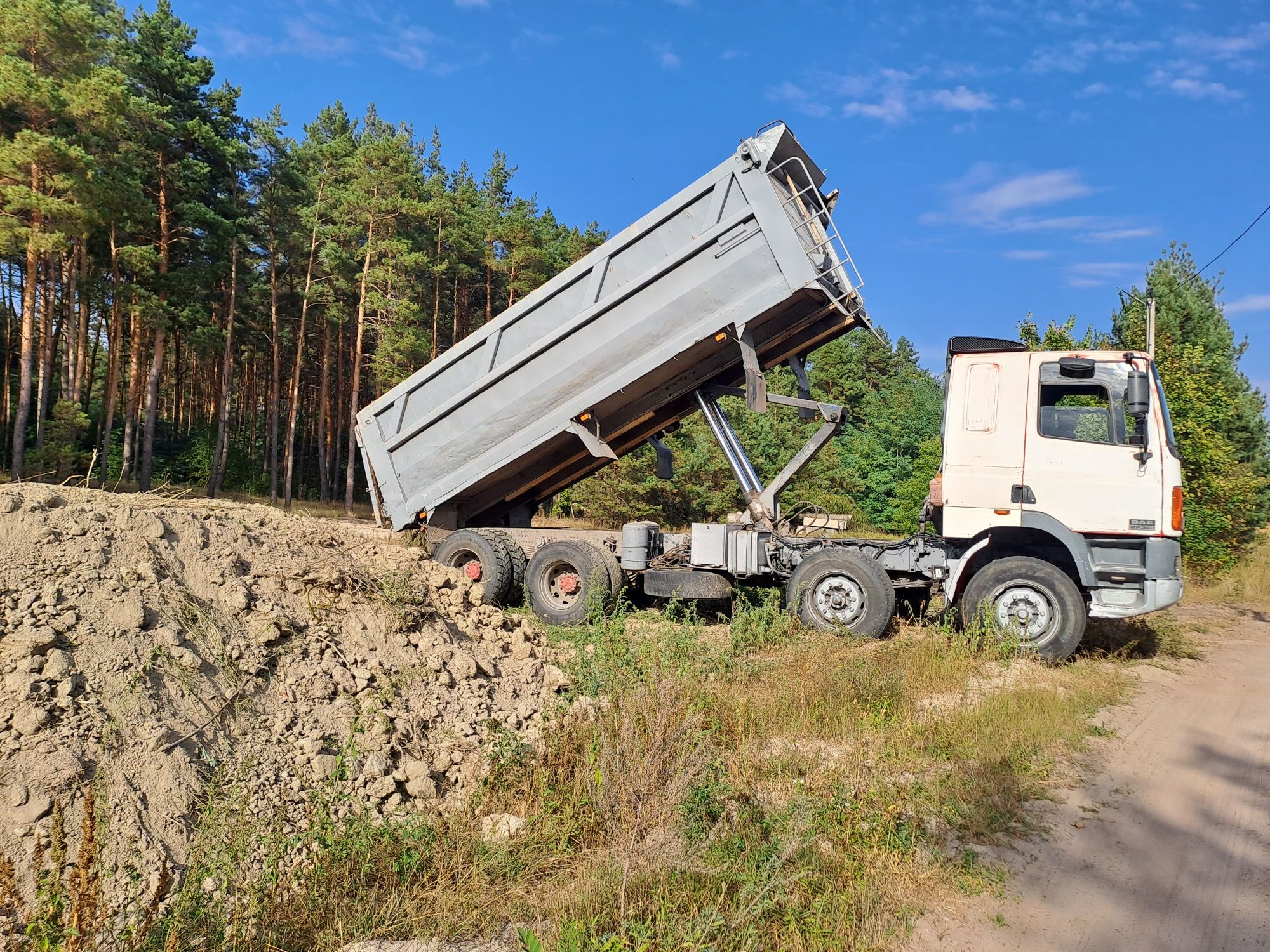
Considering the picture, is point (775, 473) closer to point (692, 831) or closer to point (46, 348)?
point (692, 831)

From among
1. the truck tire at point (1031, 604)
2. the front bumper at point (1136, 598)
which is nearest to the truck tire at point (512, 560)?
the truck tire at point (1031, 604)

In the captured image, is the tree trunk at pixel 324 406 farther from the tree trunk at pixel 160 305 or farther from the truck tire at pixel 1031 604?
the truck tire at pixel 1031 604

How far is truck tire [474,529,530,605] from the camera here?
885 centimetres

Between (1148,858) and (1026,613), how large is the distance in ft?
11.9

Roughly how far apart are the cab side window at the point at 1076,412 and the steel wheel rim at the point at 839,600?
2227mm

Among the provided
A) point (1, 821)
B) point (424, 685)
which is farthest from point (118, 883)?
point (424, 685)

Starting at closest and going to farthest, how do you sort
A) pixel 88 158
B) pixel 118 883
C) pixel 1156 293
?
pixel 118 883 → pixel 88 158 → pixel 1156 293

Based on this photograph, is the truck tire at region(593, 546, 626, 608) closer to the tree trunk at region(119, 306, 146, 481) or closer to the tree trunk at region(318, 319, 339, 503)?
the tree trunk at region(119, 306, 146, 481)

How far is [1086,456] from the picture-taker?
6.74m

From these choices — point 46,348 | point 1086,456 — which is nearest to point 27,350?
point 46,348

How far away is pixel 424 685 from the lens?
190 inches

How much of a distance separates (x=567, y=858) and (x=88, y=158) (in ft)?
59.4

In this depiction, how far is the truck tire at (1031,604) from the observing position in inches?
263

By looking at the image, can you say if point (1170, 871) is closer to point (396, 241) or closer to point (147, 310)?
point (147, 310)
